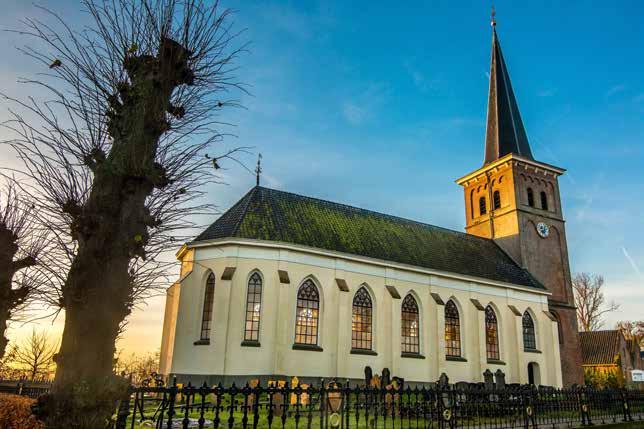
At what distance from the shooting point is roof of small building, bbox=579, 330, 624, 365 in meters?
39.1

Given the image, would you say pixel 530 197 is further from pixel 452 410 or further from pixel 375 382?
pixel 452 410

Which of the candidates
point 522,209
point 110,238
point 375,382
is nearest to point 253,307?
point 375,382

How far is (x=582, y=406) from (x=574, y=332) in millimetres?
19626

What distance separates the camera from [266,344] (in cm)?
1942

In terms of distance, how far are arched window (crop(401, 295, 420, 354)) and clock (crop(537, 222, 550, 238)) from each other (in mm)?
13518

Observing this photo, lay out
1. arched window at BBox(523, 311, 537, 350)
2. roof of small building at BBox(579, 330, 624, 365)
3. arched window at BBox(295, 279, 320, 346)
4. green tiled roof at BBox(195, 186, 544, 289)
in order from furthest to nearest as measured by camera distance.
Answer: roof of small building at BBox(579, 330, 624, 365)
arched window at BBox(523, 311, 537, 350)
green tiled roof at BBox(195, 186, 544, 289)
arched window at BBox(295, 279, 320, 346)

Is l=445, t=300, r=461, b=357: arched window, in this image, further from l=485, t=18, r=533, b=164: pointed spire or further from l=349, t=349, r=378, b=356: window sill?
l=485, t=18, r=533, b=164: pointed spire

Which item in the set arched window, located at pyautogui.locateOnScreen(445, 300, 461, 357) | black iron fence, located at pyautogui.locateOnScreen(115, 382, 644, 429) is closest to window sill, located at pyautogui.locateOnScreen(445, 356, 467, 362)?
arched window, located at pyautogui.locateOnScreen(445, 300, 461, 357)

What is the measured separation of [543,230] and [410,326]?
48.9 ft

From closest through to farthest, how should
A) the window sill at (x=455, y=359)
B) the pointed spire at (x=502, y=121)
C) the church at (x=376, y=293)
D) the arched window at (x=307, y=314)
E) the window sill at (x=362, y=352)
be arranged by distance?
1. the church at (x=376, y=293)
2. the arched window at (x=307, y=314)
3. the window sill at (x=362, y=352)
4. the window sill at (x=455, y=359)
5. the pointed spire at (x=502, y=121)

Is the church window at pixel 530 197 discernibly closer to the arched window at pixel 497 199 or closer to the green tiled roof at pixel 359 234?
the arched window at pixel 497 199

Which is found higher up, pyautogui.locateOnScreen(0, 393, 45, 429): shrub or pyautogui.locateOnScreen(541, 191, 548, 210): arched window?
pyautogui.locateOnScreen(541, 191, 548, 210): arched window

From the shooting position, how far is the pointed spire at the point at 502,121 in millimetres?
34281

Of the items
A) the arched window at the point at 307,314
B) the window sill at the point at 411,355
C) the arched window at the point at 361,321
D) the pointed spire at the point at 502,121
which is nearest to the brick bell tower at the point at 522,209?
the pointed spire at the point at 502,121
